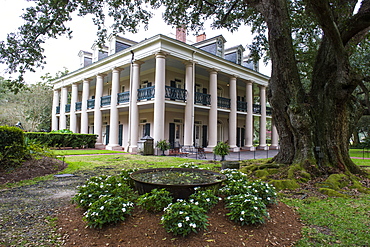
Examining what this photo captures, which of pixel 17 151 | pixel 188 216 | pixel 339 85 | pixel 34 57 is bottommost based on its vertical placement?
pixel 188 216

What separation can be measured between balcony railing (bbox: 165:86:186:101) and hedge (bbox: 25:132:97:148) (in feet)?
27.8

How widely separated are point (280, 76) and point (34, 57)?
818 cm

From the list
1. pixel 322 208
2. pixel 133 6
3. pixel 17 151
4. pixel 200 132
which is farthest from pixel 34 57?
pixel 200 132

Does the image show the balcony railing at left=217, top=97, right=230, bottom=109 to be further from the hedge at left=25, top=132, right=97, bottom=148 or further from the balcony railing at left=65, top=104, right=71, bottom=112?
the balcony railing at left=65, top=104, right=71, bottom=112

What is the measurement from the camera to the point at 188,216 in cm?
308

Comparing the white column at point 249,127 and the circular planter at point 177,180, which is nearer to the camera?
the circular planter at point 177,180

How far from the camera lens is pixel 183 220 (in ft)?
9.96

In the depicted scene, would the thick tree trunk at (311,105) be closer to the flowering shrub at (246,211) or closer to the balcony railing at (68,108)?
the flowering shrub at (246,211)

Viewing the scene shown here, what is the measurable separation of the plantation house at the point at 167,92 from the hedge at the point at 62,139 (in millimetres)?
1270

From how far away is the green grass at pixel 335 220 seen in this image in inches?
128

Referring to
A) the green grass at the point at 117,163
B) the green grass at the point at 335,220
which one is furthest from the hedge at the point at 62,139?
the green grass at the point at 335,220

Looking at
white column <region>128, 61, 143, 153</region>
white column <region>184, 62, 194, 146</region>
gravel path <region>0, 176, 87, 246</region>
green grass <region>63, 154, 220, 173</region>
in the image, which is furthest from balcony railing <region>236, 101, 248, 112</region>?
gravel path <region>0, 176, 87, 246</region>

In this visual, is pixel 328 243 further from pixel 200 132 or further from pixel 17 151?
pixel 200 132

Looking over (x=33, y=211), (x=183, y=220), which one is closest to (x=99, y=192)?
(x=33, y=211)
